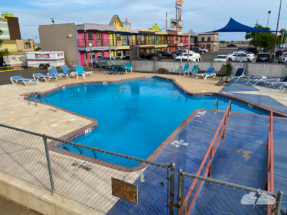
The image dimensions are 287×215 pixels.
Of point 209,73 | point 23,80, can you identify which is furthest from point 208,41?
point 23,80

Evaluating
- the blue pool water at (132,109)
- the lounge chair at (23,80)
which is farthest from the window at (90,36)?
the lounge chair at (23,80)

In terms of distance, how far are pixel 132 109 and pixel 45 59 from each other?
1936cm

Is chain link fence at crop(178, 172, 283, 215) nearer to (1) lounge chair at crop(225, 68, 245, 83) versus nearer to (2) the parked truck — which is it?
(1) lounge chair at crop(225, 68, 245, 83)

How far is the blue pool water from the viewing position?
772cm

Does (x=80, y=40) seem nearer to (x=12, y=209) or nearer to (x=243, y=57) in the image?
(x=243, y=57)

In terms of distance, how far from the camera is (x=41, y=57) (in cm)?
2622

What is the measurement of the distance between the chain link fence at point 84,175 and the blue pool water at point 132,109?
4.35 ft

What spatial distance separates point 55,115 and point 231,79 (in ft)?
44.8

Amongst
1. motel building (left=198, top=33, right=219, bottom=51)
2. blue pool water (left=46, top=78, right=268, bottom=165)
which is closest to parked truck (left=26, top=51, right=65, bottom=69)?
blue pool water (left=46, top=78, right=268, bottom=165)

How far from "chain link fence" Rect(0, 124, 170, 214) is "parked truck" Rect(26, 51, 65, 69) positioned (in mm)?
21462

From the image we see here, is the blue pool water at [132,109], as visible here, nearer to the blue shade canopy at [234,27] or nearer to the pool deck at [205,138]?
the pool deck at [205,138]

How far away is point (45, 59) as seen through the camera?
26.1m

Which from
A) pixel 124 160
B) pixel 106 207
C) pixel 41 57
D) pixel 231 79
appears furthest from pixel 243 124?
pixel 41 57

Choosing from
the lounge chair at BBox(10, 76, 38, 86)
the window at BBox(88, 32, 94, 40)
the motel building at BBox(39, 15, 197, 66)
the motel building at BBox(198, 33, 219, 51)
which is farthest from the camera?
the motel building at BBox(198, 33, 219, 51)
